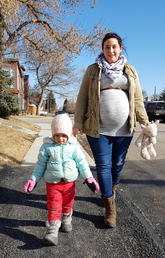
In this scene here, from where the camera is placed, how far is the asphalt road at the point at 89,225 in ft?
6.18

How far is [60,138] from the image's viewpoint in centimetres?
212

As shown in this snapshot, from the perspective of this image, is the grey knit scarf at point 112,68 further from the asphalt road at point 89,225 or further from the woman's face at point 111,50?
the asphalt road at point 89,225

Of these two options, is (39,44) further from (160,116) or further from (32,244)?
(160,116)

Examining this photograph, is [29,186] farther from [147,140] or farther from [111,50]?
[111,50]

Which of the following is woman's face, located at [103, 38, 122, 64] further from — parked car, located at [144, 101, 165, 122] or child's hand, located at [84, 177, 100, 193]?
parked car, located at [144, 101, 165, 122]

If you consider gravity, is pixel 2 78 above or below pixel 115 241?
above

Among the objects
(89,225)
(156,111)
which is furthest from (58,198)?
(156,111)

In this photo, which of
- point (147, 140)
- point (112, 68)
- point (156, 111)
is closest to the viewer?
point (112, 68)

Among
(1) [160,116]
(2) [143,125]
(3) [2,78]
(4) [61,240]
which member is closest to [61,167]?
(4) [61,240]

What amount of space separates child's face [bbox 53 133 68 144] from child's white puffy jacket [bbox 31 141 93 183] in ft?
0.11

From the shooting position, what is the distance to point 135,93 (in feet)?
7.97

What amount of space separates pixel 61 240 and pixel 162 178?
2432 mm

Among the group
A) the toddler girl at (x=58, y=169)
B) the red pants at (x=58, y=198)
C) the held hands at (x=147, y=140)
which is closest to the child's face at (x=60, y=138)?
the toddler girl at (x=58, y=169)

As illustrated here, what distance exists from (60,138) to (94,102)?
1.74 feet
